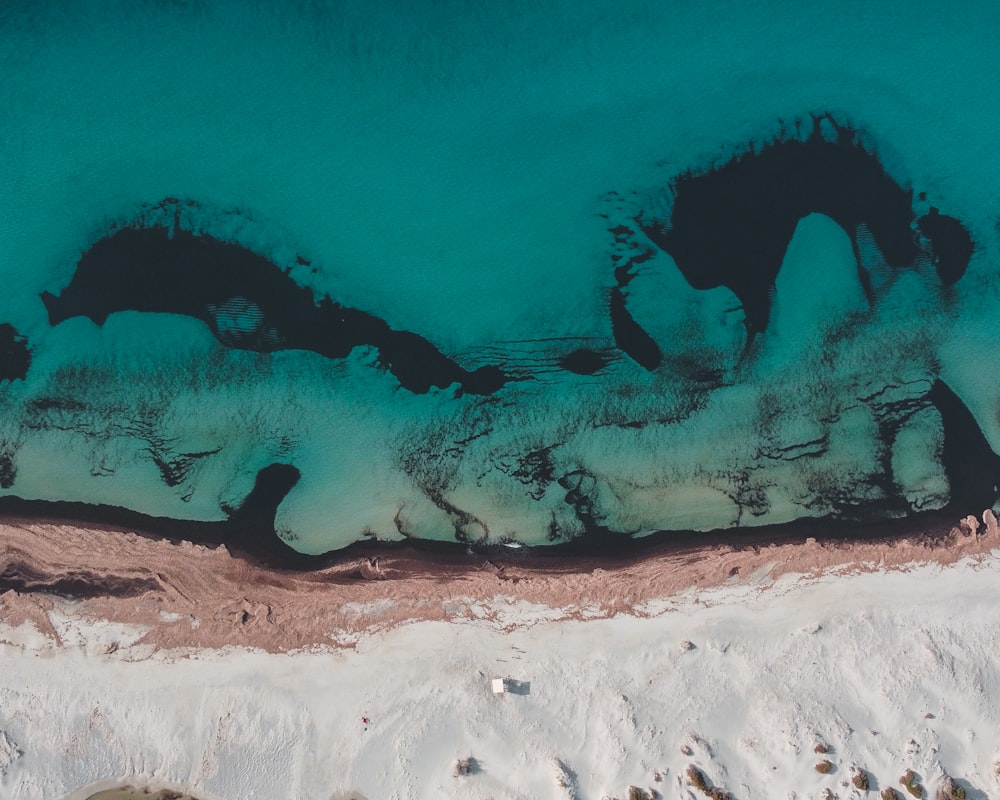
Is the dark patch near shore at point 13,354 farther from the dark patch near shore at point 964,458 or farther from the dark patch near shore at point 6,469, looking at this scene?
the dark patch near shore at point 964,458

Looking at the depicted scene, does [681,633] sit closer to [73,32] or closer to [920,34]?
[920,34]

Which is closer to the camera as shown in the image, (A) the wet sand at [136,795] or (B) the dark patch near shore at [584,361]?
(A) the wet sand at [136,795]

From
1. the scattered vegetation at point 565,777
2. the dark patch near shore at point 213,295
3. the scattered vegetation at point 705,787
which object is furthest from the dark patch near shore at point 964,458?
the dark patch near shore at point 213,295

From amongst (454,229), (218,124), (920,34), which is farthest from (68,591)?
(920,34)

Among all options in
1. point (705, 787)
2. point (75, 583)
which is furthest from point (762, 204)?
point (75, 583)

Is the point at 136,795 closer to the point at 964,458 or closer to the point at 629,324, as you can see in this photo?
the point at 629,324
